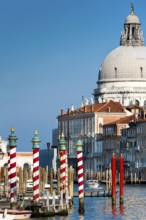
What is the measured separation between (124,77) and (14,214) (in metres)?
110

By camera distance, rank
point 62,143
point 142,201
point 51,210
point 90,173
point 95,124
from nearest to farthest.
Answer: point 51,210
point 62,143
point 142,201
point 90,173
point 95,124

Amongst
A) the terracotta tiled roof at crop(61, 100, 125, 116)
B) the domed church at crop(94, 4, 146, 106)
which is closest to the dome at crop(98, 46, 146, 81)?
the domed church at crop(94, 4, 146, 106)

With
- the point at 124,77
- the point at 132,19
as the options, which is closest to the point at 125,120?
the point at 124,77

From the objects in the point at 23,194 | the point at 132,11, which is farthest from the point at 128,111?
the point at 23,194

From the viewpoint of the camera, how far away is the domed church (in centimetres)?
15538

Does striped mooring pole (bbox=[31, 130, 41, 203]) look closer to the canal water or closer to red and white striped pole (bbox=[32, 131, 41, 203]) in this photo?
red and white striped pole (bbox=[32, 131, 41, 203])

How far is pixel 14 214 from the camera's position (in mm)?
45750

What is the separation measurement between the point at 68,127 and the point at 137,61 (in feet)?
43.0

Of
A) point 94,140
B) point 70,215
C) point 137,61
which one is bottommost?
point 70,215

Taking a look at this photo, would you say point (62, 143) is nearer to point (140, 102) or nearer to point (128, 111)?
point (128, 111)

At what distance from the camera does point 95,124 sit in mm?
142125

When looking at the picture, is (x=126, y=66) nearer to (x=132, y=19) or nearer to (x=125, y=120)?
(x=132, y=19)

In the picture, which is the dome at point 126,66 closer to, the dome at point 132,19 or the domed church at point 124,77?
the domed church at point 124,77

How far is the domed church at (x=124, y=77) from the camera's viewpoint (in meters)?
155
